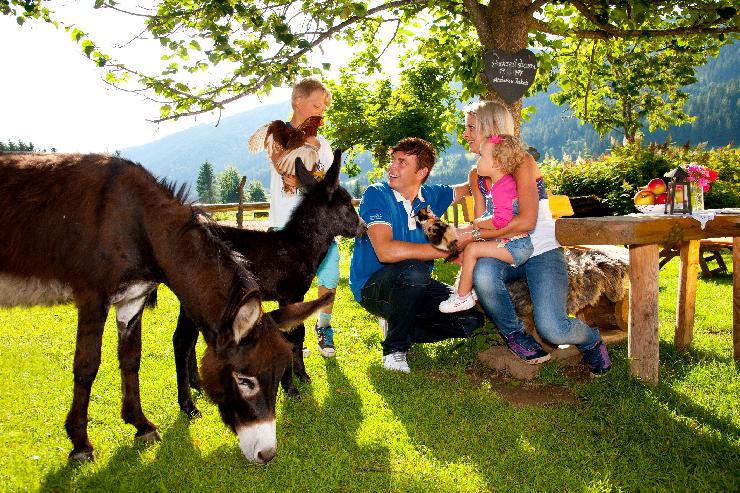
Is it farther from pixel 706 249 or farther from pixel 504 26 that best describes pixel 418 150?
pixel 706 249

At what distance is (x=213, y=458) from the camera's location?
3.52m

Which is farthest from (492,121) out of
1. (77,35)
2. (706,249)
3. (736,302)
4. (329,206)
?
(706,249)

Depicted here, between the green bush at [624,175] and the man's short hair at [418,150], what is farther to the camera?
the green bush at [624,175]

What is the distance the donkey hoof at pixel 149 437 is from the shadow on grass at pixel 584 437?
1.79 m

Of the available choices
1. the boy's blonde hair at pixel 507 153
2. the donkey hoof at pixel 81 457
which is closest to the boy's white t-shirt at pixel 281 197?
the boy's blonde hair at pixel 507 153

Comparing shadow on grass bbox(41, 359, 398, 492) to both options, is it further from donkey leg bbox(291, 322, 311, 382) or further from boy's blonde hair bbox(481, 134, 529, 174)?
boy's blonde hair bbox(481, 134, 529, 174)

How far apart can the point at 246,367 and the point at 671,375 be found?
12.8 ft

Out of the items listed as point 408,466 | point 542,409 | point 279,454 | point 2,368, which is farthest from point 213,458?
point 2,368

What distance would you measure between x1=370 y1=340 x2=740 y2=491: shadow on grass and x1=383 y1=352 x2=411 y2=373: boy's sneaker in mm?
310

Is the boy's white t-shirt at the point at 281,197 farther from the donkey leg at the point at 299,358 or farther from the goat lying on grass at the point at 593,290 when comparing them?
the goat lying on grass at the point at 593,290

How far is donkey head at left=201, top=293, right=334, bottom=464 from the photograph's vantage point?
10.2 feet

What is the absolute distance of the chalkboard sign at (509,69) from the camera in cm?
636

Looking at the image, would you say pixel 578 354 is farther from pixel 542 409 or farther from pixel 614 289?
pixel 542 409

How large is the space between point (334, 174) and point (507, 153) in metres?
1.53
